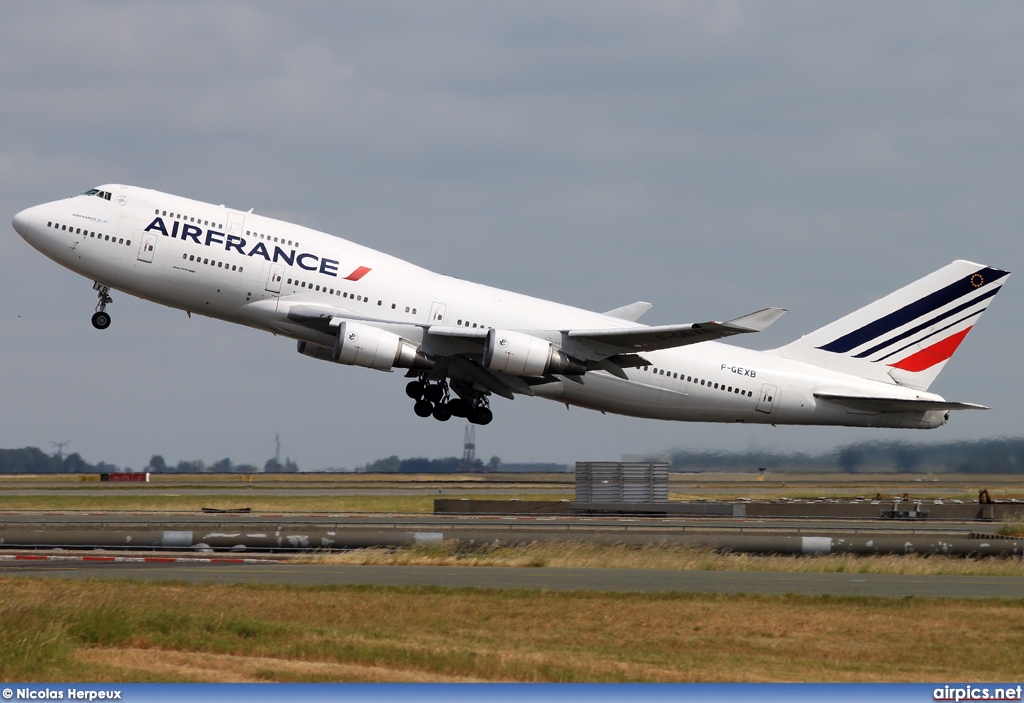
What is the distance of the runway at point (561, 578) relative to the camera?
2048 cm

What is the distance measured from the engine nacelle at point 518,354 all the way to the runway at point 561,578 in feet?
54.2

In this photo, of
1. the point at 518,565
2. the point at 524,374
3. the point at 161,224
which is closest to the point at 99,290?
the point at 161,224

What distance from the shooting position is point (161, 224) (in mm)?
39062

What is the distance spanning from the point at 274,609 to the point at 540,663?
4.95 metres

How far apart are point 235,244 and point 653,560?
19.8 metres

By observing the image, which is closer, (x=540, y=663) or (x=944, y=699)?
(x=944, y=699)

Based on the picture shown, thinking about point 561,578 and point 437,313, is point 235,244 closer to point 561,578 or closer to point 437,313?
point 437,313

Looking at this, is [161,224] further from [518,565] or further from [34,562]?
[518,565]

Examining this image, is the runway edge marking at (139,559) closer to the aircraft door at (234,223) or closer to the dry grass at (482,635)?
the dry grass at (482,635)

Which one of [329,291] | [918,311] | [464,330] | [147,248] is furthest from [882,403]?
[147,248]

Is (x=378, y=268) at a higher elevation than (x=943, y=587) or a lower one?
higher

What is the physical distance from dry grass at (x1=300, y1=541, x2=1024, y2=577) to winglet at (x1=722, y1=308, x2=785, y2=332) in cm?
1105

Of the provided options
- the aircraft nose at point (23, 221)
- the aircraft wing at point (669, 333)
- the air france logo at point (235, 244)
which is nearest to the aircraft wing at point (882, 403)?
the aircraft wing at point (669, 333)

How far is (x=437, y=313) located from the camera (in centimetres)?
4156
